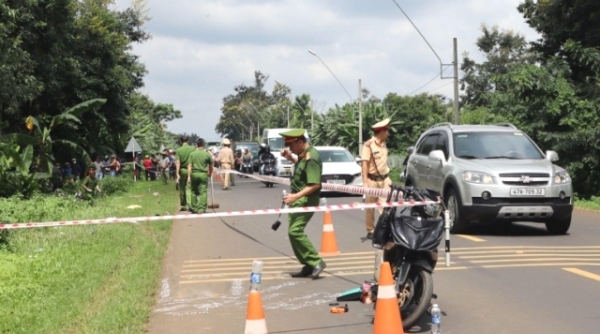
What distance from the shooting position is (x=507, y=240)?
13.6 metres

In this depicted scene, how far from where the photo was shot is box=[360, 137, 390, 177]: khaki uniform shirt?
12977 millimetres

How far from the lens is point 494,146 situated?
1502cm

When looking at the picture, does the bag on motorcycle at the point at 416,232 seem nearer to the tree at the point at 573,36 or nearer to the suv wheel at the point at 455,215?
the suv wheel at the point at 455,215

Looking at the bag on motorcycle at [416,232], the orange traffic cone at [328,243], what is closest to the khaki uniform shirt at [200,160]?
the orange traffic cone at [328,243]

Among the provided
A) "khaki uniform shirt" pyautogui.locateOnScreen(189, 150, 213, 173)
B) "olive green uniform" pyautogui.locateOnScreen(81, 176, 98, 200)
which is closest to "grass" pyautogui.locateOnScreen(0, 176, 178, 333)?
"khaki uniform shirt" pyautogui.locateOnScreen(189, 150, 213, 173)

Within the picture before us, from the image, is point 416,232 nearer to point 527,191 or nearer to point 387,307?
point 387,307

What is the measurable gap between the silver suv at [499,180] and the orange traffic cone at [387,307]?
7.28 metres

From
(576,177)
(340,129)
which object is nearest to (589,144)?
(576,177)

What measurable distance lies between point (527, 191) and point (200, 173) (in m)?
7.51

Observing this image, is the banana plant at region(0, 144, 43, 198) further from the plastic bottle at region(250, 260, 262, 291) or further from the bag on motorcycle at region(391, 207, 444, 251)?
the plastic bottle at region(250, 260, 262, 291)

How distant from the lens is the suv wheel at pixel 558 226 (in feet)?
46.6

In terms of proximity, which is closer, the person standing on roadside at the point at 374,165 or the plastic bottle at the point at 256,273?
the plastic bottle at the point at 256,273

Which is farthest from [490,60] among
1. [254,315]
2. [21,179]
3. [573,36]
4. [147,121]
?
[254,315]

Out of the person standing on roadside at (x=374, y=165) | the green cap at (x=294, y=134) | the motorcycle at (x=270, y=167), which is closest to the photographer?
the green cap at (x=294, y=134)
